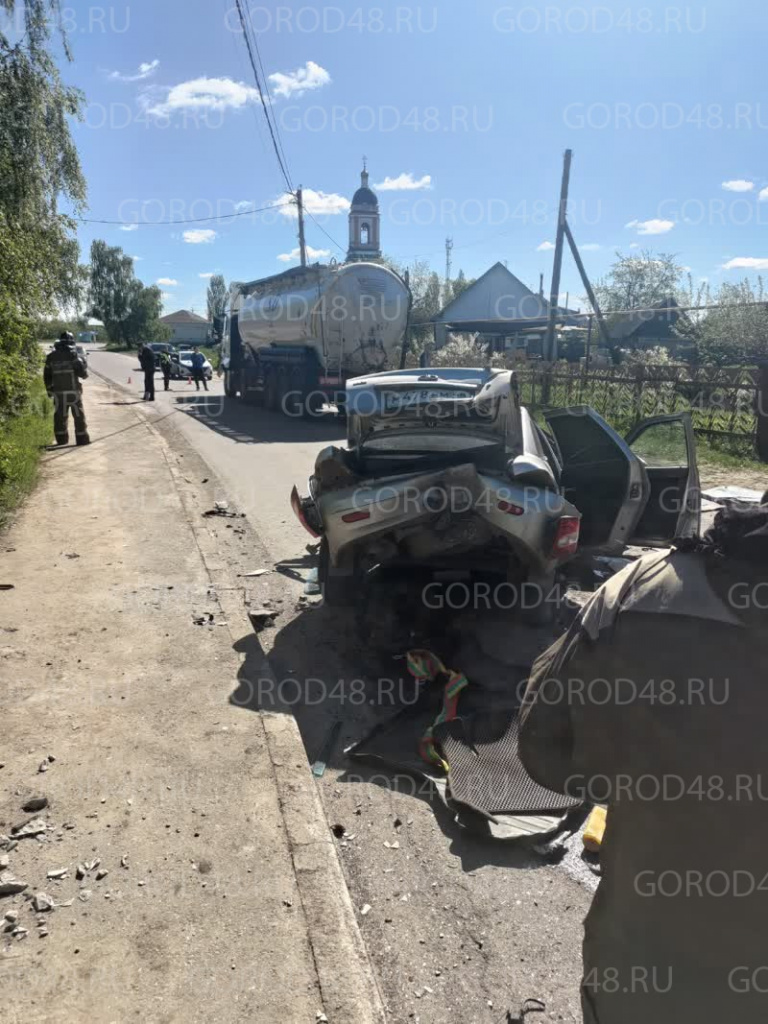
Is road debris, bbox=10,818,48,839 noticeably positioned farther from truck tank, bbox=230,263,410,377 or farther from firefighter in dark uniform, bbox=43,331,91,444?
truck tank, bbox=230,263,410,377

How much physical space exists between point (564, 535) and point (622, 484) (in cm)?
154

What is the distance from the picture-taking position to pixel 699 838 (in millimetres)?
1177

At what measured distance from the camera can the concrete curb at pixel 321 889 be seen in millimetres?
2227

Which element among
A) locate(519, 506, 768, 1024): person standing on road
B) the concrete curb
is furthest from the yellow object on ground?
locate(519, 506, 768, 1024): person standing on road

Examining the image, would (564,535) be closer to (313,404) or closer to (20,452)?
(20,452)

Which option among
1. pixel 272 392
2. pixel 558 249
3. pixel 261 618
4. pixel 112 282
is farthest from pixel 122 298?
pixel 261 618

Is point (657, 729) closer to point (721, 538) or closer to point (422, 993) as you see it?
point (721, 538)

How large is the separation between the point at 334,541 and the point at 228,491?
550 centimetres

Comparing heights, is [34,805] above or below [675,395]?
below

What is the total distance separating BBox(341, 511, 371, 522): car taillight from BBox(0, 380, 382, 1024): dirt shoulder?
3.49ft

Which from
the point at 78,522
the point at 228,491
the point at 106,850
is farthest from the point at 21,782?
the point at 228,491

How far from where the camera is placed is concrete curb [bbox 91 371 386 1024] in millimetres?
2227

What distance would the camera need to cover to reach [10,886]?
2.56 m

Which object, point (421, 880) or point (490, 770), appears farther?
point (490, 770)
